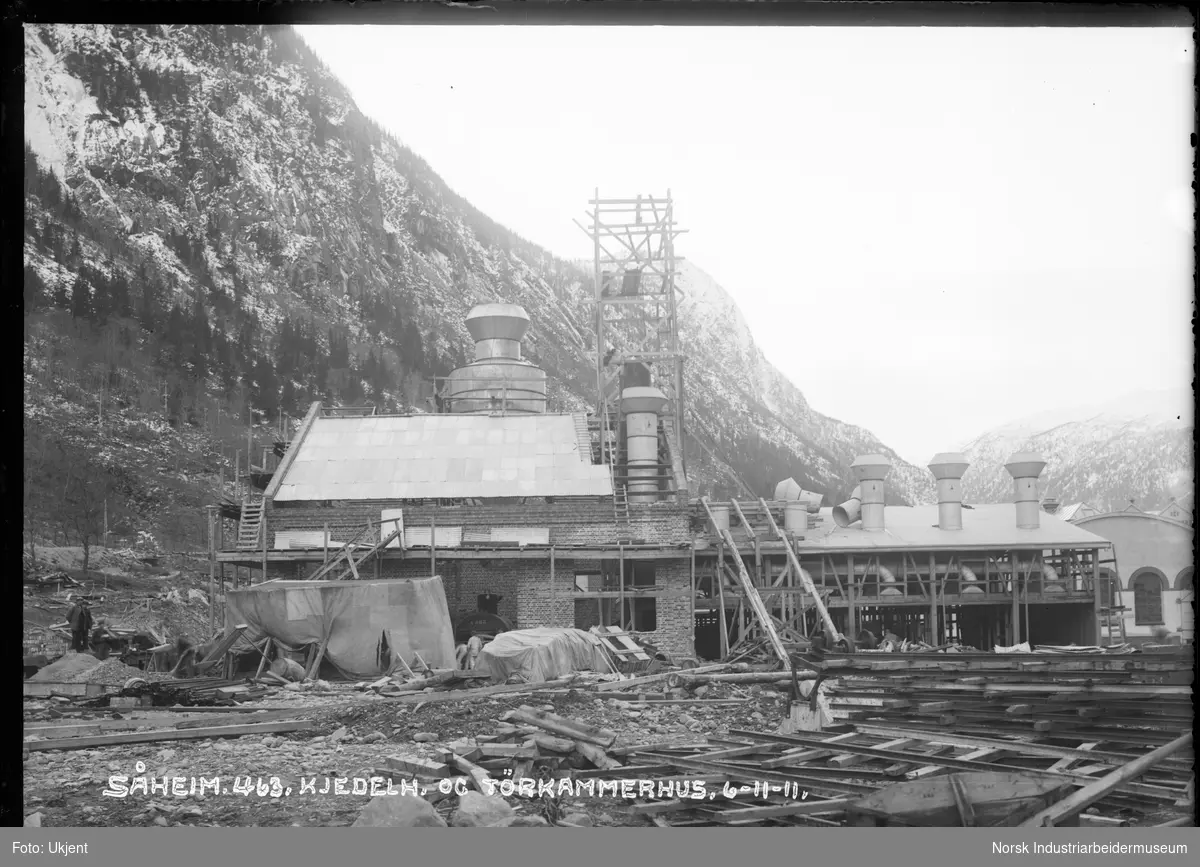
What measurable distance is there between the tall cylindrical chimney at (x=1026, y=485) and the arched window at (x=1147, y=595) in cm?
545

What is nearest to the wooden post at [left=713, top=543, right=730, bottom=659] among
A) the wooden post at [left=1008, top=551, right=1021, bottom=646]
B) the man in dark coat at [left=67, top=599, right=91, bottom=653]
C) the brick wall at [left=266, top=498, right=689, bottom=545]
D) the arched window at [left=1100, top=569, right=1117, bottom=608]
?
the brick wall at [left=266, top=498, right=689, bottom=545]

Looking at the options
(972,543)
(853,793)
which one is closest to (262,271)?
(972,543)

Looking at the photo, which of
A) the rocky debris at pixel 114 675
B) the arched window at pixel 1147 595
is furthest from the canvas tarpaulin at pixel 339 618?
the arched window at pixel 1147 595

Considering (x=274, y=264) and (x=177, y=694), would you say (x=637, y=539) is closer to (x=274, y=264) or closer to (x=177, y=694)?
(x=177, y=694)

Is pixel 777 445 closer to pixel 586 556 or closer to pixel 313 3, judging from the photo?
pixel 586 556

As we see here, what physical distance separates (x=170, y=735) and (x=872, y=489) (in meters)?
19.2

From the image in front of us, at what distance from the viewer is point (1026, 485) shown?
2834 centimetres

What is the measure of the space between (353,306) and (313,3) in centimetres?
4106

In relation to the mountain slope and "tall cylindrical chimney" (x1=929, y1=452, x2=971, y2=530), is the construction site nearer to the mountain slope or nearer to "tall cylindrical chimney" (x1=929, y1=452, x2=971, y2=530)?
"tall cylindrical chimney" (x1=929, y1=452, x2=971, y2=530)

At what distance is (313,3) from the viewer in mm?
11234

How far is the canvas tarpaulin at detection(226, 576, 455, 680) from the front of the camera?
20.0 metres

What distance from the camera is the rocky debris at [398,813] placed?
33.5 ft

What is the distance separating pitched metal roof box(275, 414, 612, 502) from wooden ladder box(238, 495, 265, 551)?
813 mm

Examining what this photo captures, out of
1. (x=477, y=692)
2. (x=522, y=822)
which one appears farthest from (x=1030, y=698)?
(x=477, y=692)
